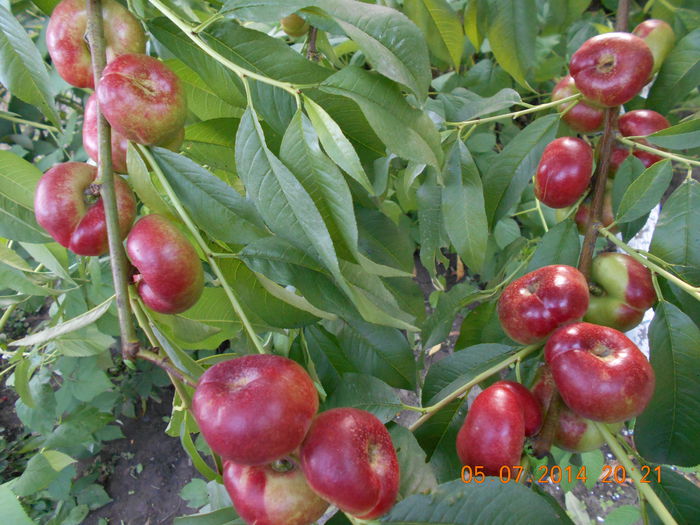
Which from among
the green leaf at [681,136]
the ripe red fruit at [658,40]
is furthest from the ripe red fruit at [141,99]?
the ripe red fruit at [658,40]

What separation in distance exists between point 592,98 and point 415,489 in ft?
2.53

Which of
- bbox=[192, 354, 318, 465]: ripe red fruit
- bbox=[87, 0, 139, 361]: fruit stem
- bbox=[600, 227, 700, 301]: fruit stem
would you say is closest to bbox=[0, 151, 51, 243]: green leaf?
bbox=[87, 0, 139, 361]: fruit stem

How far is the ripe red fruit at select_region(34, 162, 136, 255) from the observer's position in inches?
23.5

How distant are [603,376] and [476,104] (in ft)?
2.01

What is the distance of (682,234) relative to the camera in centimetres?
81

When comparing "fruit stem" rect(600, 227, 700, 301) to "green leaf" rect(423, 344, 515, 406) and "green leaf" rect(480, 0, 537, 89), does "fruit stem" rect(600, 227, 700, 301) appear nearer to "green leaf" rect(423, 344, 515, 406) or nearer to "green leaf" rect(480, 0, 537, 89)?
"green leaf" rect(423, 344, 515, 406)

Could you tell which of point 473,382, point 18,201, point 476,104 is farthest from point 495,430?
point 18,201

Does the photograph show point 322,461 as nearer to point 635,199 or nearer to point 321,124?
point 321,124

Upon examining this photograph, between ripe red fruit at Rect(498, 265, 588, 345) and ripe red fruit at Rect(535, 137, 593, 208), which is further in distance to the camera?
ripe red fruit at Rect(535, 137, 593, 208)

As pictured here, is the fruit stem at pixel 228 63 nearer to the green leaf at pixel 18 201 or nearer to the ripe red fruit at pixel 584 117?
the green leaf at pixel 18 201

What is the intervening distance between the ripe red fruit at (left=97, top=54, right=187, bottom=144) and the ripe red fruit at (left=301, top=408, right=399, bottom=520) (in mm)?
398

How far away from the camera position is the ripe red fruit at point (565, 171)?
0.93 metres

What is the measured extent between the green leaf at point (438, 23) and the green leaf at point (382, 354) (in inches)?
25.7

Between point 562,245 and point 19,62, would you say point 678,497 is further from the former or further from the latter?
point 19,62
